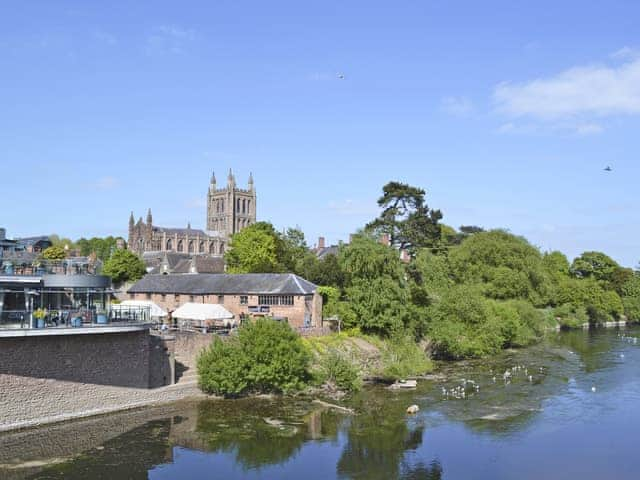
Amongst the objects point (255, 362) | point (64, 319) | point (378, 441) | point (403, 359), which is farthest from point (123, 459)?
point (403, 359)

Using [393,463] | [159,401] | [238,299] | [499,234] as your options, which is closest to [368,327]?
[238,299]

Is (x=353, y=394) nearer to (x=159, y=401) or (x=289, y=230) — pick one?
(x=159, y=401)

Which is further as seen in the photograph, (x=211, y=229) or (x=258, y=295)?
(x=211, y=229)

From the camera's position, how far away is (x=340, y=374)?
4188 centimetres

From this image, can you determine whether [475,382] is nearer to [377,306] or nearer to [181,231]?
[377,306]

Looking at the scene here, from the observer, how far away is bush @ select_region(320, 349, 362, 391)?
4184cm

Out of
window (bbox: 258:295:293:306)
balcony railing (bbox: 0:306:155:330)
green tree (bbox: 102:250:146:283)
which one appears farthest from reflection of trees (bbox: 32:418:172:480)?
green tree (bbox: 102:250:146:283)

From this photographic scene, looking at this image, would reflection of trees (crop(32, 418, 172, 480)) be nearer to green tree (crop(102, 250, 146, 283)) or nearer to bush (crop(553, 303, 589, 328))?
green tree (crop(102, 250, 146, 283))

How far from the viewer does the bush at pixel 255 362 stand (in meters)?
38.0

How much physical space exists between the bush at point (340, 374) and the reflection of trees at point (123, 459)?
13028 millimetres

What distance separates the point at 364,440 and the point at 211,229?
446ft

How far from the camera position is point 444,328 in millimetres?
55156

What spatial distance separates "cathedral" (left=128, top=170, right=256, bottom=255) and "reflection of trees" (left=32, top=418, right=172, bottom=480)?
98089 mm

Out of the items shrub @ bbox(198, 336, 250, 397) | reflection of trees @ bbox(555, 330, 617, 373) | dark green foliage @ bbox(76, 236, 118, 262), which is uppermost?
dark green foliage @ bbox(76, 236, 118, 262)
